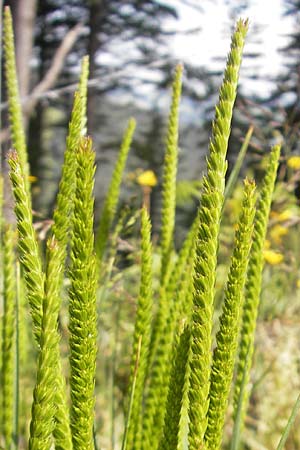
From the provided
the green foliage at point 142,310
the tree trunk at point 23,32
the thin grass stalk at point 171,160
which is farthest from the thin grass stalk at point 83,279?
the tree trunk at point 23,32

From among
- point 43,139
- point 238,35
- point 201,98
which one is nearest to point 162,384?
point 238,35

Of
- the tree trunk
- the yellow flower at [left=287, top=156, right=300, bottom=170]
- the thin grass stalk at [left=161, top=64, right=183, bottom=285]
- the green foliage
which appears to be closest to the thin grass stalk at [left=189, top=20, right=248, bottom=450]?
the green foliage

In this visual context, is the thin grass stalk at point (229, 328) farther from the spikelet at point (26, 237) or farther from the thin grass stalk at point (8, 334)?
the thin grass stalk at point (8, 334)

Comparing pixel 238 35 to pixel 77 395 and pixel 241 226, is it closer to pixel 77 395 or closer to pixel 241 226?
pixel 241 226

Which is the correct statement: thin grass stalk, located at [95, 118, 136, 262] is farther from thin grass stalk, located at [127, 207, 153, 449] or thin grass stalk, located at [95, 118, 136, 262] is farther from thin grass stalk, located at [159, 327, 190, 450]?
thin grass stalk, located at [159, 327, 190, 450]

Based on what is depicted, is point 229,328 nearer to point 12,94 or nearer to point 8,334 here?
point 8,334

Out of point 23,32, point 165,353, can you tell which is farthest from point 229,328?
point 23,32
